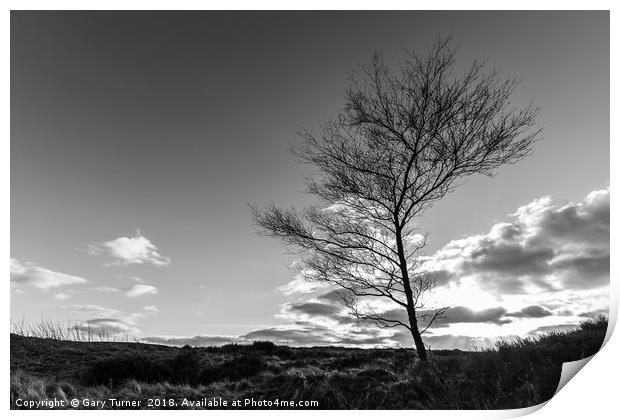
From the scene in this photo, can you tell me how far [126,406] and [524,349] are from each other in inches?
218

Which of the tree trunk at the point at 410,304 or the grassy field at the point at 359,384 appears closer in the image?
the grassy field at the point at 359,384

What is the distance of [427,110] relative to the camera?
308 inches

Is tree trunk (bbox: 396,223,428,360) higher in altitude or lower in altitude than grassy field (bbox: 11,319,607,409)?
higher

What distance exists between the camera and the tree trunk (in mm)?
7590

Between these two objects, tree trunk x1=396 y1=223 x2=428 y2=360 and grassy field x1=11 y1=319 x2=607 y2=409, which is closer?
grassy field x1=11 y1=319 x2=607 y2=409

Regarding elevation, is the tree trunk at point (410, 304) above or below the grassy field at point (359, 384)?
above

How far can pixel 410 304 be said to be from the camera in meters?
7.68

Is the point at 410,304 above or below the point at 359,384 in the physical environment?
above

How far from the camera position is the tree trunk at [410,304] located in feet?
24.9

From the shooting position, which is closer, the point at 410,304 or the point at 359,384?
the point at 359,384
